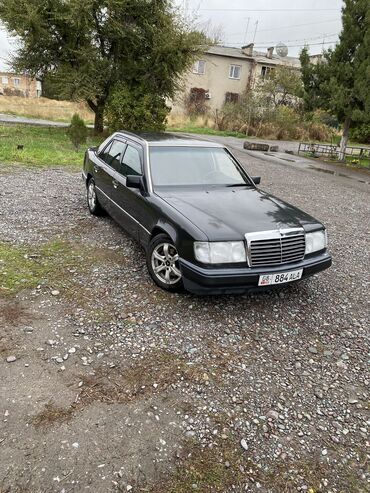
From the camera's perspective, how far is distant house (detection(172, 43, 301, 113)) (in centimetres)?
3925

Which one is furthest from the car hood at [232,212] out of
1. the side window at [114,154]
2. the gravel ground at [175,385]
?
the side window at [114,154]

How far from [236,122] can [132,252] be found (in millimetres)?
26871

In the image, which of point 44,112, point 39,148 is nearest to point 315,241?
point 39,148

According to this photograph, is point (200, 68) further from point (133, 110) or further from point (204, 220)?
point (204, 220)

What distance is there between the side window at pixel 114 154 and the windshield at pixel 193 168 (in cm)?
80

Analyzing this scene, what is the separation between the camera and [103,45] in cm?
1677

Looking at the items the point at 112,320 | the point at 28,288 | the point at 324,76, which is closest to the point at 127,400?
the point at 112,320

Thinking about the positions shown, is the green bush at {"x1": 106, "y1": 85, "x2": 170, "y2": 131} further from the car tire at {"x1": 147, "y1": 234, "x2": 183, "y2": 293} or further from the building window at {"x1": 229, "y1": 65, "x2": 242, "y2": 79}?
the building window at {"x1": 229, "y1": 65, "x2": 242, "y2": 79}

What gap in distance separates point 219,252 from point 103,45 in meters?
16.6

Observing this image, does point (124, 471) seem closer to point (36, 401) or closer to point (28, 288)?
point (36, 401)

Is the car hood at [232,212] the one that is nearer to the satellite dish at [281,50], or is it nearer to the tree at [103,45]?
the tree at [103,45]

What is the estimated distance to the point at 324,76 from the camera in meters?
16.9

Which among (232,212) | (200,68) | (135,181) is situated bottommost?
(232,212)

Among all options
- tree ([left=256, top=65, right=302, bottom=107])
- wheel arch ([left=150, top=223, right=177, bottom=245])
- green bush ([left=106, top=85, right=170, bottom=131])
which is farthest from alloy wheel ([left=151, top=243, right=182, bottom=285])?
tree ([left=256, top=65, right=302, bottom=107])
